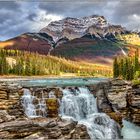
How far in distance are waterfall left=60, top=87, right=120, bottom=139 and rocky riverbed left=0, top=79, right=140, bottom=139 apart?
88 cm

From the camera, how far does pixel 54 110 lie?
151ft

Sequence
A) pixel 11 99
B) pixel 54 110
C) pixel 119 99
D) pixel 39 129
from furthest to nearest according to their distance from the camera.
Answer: pixel 119 99
pixel 54 110
pixel 11 99
pixel 39 129

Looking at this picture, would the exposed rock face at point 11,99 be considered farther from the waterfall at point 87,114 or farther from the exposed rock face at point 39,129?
the exposed rock face at point 39,129

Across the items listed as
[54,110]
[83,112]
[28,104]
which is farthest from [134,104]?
[28,104]

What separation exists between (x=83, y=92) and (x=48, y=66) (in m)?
128

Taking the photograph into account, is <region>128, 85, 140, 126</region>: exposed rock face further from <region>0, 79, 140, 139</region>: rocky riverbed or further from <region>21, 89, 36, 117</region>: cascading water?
<region>21, 89, 36, 117</region>: cascading water

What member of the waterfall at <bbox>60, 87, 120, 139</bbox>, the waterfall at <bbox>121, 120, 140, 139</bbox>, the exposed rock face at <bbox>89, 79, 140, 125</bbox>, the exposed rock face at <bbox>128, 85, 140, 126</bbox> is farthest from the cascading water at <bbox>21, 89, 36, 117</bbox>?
the exposed rock face at <bbox>128, 85, 140, 126</bbox>

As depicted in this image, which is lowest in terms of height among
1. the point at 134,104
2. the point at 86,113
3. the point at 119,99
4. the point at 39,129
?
the point at 86,113

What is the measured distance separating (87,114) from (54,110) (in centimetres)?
496

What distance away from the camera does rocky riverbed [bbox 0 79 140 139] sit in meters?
29.0

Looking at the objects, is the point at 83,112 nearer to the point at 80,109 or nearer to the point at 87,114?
the point at 80,109

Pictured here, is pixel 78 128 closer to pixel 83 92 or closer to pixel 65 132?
pixel 65 132

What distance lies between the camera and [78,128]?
111 ft

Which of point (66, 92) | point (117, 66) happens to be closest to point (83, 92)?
point (66, 92)
